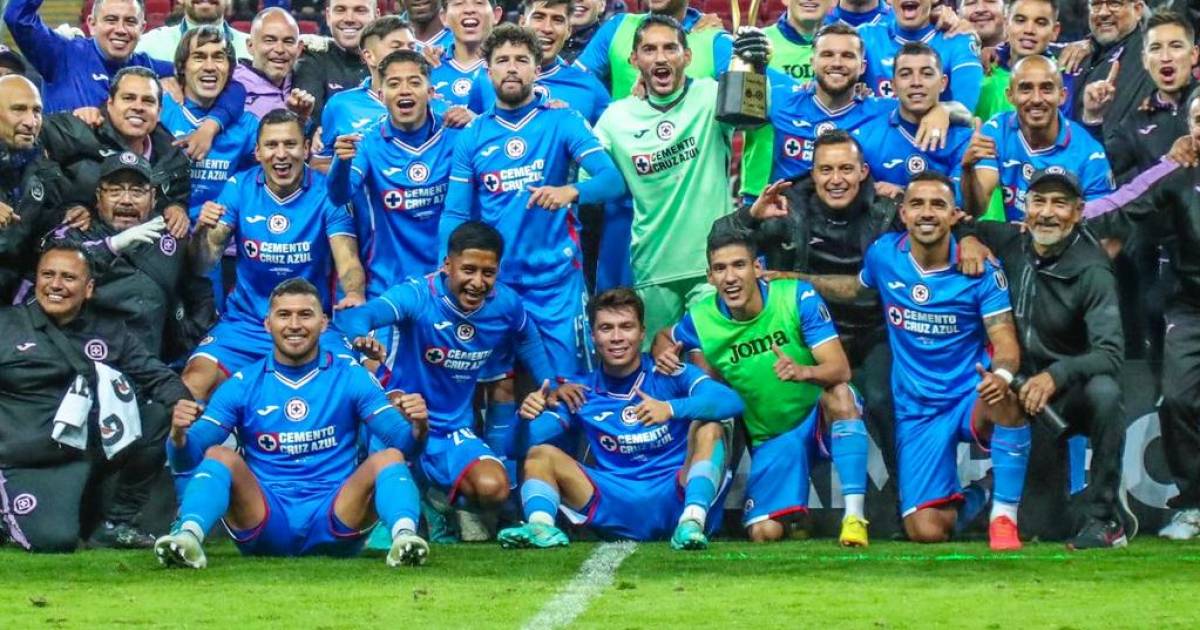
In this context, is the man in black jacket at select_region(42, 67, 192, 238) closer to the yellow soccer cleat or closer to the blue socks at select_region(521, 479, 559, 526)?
the blue socks at select_region(521, 479, 559, 526)

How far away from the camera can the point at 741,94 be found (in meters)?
9.01

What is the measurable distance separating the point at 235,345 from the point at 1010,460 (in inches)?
139

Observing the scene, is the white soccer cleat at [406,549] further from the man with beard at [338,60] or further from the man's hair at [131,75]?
the man with beard at [338,60]

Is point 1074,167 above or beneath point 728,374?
above

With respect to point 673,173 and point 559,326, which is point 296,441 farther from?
point 673,173

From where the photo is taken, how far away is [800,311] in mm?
8703

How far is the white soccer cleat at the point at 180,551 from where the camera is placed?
752 centimetres

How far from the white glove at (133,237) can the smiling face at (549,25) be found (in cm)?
218

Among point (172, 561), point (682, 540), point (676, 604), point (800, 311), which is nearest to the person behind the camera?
point (676, 604)

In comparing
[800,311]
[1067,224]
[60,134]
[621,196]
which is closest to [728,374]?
[800,311]

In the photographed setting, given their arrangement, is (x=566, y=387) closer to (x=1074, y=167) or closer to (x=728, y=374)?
(x=728, y=374)

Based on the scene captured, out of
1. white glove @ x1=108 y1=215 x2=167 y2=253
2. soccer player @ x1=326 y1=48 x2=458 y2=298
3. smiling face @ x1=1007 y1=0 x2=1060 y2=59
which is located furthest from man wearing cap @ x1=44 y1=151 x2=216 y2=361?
smiling face @ x1=1007 y1=0 x2=1060 y2=59

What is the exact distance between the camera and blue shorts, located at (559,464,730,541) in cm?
861

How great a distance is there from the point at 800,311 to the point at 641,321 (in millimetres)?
697
